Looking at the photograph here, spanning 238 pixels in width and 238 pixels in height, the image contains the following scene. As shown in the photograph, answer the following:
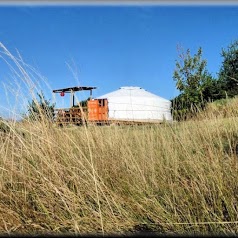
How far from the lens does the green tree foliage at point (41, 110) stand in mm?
2100

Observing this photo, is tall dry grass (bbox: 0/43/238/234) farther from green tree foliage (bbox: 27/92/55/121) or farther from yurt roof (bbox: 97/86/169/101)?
yurt roof (bbox: 97/86/169/101)

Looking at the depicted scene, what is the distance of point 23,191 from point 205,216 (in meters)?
0.88

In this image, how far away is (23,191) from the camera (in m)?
1.66

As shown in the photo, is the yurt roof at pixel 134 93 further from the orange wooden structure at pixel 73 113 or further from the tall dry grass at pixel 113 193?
the tall dry grass at pixel 113 193

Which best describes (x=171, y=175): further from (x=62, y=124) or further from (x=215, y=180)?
(x=62, y=124)

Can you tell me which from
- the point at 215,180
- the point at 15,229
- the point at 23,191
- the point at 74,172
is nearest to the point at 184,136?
the point at 215,180

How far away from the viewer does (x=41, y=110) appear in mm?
2119

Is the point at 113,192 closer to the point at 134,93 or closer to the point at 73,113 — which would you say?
the point at 73,113

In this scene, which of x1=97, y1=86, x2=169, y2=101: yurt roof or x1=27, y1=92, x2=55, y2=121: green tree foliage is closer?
x1=27, y1=92, x2=55, y2=121: green tree foliage

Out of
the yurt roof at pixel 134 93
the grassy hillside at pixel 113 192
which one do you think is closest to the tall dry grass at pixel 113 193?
the grassy hillside at pixel 113 192

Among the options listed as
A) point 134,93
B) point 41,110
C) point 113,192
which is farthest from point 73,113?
point 134,93

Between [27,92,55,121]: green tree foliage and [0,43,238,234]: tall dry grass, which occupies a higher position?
[27,92,55,121]: green tree foliage

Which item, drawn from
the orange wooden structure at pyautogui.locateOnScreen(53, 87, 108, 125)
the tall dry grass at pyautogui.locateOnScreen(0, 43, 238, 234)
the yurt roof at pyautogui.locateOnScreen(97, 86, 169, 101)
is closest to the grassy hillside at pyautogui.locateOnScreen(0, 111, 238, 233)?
the tall dry grass at pyautogui.locateOnScreen(0, 43, 238, 234)

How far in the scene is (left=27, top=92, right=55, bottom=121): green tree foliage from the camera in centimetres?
210
